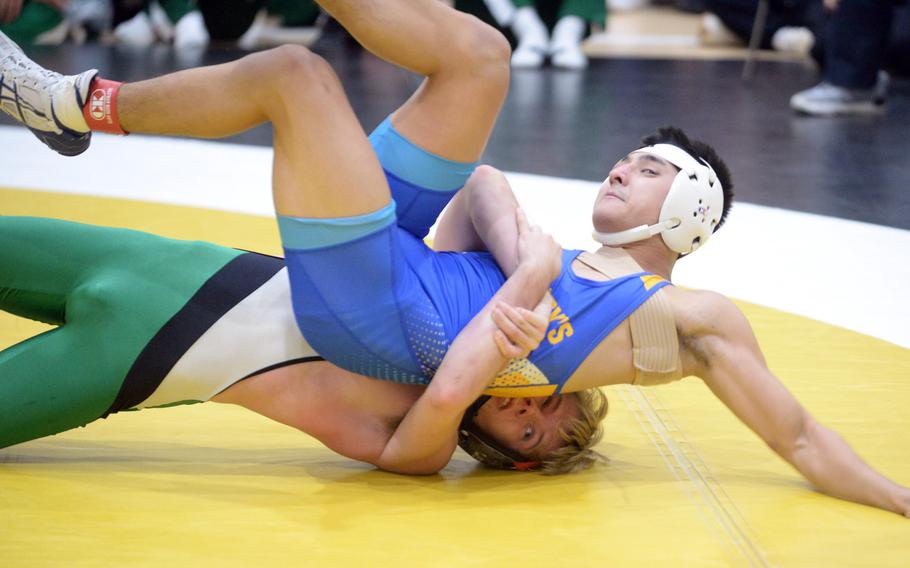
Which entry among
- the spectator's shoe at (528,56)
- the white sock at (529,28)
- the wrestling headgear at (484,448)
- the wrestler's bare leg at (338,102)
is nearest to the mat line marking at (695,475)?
the wrestling headgear at (484,448)

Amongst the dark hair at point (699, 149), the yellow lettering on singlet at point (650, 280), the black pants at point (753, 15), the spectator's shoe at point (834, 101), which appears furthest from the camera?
the black pants at point (753, 15)

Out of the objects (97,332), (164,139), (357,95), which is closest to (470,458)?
(97,332)

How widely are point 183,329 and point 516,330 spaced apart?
0.66m

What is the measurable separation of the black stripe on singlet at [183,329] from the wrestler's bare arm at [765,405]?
0.88 meters

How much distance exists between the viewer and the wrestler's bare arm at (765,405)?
237 cm

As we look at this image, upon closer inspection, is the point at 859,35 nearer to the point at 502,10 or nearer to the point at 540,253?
the point at 502,10

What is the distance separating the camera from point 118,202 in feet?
14.7

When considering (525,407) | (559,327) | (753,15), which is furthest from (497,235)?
(753,15)

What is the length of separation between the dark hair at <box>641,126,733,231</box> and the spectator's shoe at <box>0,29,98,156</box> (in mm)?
1173

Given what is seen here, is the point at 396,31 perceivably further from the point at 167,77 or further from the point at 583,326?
the point at 583,326

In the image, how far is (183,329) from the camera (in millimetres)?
2395

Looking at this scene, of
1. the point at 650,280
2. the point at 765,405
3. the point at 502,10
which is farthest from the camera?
the point at 502,10

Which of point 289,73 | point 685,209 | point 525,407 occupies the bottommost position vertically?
point 525,407

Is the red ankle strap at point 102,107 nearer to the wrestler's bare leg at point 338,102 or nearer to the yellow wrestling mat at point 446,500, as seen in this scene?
the wrestler's bare leg at point 338,102
